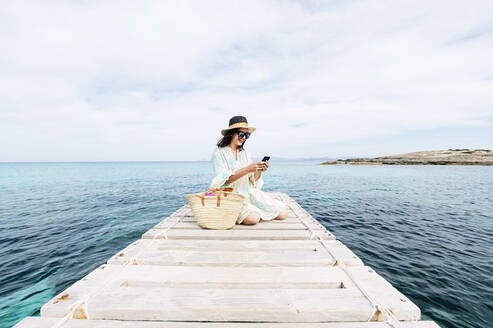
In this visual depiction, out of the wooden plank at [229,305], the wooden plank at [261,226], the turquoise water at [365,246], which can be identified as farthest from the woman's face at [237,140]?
the turquoise water at [365,246]

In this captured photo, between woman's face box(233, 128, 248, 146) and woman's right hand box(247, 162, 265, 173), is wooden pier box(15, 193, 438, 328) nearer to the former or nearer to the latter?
woman's right hand box(247, 162, 265, 173)

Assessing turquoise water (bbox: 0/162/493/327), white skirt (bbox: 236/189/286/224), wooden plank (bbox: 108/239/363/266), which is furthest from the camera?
white skirt (bbox: 236/189/286/224)

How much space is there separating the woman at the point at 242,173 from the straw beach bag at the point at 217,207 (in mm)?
330

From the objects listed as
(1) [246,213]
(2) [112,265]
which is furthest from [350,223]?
(2) [112,265]

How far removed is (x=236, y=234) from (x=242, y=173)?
1.20 m

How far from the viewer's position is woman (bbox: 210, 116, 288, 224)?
3930 millimetres

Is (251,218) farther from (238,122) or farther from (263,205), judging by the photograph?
(238,122)

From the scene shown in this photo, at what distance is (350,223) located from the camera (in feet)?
24.0

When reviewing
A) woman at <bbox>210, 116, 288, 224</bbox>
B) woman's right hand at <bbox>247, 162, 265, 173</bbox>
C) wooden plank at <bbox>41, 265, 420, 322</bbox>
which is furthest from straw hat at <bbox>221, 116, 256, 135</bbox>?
wooden plank at <bbox>41, 265, 420, 322</bbox>

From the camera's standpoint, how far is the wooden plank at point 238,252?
262 centimetres

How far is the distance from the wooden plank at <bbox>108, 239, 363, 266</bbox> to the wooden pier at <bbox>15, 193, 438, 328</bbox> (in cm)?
1

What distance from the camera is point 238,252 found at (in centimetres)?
293

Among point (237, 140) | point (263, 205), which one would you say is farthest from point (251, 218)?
point (237, 140)

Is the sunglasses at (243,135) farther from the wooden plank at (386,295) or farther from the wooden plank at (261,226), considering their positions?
the wooden plank at (386,295)
